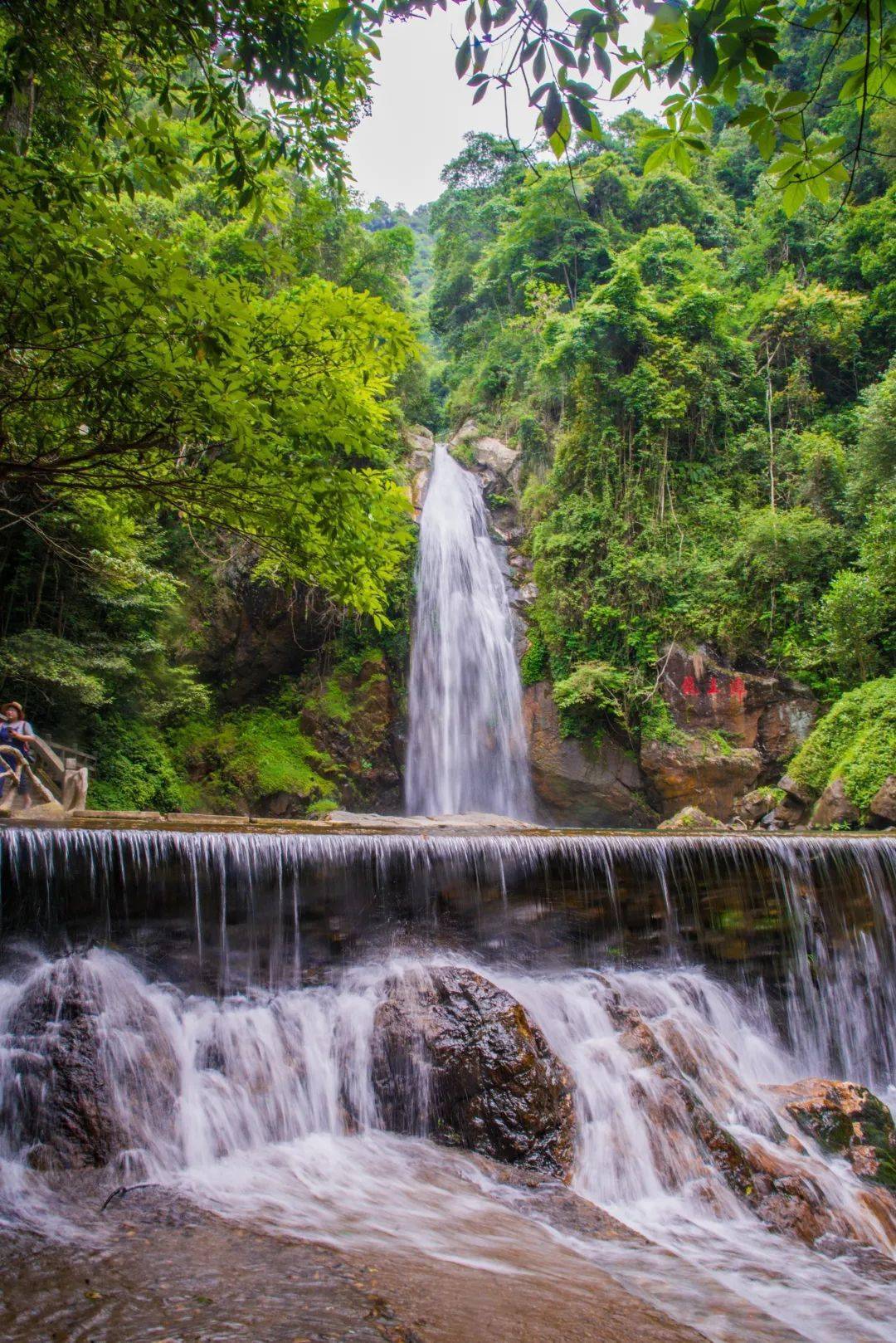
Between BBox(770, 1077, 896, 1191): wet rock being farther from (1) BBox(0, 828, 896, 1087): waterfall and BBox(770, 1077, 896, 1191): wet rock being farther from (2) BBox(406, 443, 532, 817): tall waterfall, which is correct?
(2) BBox(406, 443, 532, 817): tall waterfall

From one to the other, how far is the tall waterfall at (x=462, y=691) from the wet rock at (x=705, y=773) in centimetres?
320

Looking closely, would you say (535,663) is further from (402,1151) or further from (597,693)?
(402,1151)

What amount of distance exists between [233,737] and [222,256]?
11.6 meters

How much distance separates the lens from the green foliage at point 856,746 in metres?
12.2

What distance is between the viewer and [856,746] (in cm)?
1283

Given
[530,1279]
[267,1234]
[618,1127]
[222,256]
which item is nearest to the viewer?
[530,1279]

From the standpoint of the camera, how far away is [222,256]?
18125 mm

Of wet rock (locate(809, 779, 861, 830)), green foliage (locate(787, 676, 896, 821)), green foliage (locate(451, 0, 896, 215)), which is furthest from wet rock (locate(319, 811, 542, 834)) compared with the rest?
green foliage (locate(451, 0, 896, 215))

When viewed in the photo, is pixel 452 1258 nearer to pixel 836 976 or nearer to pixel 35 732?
pixel 836 976

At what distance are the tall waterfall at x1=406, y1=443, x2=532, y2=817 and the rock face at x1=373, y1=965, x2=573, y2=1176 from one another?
36.1 ft

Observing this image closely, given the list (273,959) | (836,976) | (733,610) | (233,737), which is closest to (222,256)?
(233,737)

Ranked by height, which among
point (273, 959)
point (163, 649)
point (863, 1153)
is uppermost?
point (163, 649)

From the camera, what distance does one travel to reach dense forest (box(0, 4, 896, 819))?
3.71m

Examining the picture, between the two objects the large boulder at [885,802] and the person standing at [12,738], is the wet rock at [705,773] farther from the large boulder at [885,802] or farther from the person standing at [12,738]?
the person standing at [12,738]
